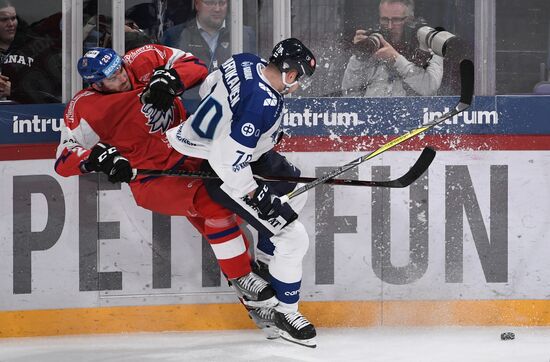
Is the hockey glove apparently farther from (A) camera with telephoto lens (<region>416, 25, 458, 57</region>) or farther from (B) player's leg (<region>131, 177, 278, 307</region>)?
(A) camera with telephoto lens (<region>416, 25, 458, 57</region>)

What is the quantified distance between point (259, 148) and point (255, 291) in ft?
1.78

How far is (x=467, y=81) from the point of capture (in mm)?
4648

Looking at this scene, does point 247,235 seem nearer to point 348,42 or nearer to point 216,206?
point 216,206

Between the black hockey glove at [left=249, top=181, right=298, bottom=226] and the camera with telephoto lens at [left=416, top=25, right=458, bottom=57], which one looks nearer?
the black hockey glove at [left=249, top=181, right=298, bottom=226]

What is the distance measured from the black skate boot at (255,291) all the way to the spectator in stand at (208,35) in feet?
2.86

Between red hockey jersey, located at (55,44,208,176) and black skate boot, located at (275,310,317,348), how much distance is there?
0.72 meters

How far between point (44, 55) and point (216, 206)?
36.9 inches

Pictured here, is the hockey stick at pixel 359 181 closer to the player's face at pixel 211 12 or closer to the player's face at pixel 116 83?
the player's face at pixel 116 83

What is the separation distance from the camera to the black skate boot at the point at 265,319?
4652 millimetres

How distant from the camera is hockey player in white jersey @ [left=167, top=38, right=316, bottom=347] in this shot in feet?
14.1

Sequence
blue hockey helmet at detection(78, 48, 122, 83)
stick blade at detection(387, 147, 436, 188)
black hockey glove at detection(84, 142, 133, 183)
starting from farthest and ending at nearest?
stick blade at detection(387, 147, 436, 188)
blue hockey helmet at detection(78, 48, 122, 83)
black hockey glove at detection(84, 142, 133, 183)

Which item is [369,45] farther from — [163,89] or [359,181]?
[163,89]

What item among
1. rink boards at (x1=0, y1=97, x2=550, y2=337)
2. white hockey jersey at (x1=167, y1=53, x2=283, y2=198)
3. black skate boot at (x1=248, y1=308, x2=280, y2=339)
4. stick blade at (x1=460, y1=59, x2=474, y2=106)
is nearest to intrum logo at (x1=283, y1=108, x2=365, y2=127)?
rink boards at (x1=0, y1=97, x2=550, y2=337)

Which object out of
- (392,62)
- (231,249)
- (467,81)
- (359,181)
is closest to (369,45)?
(392,62)
